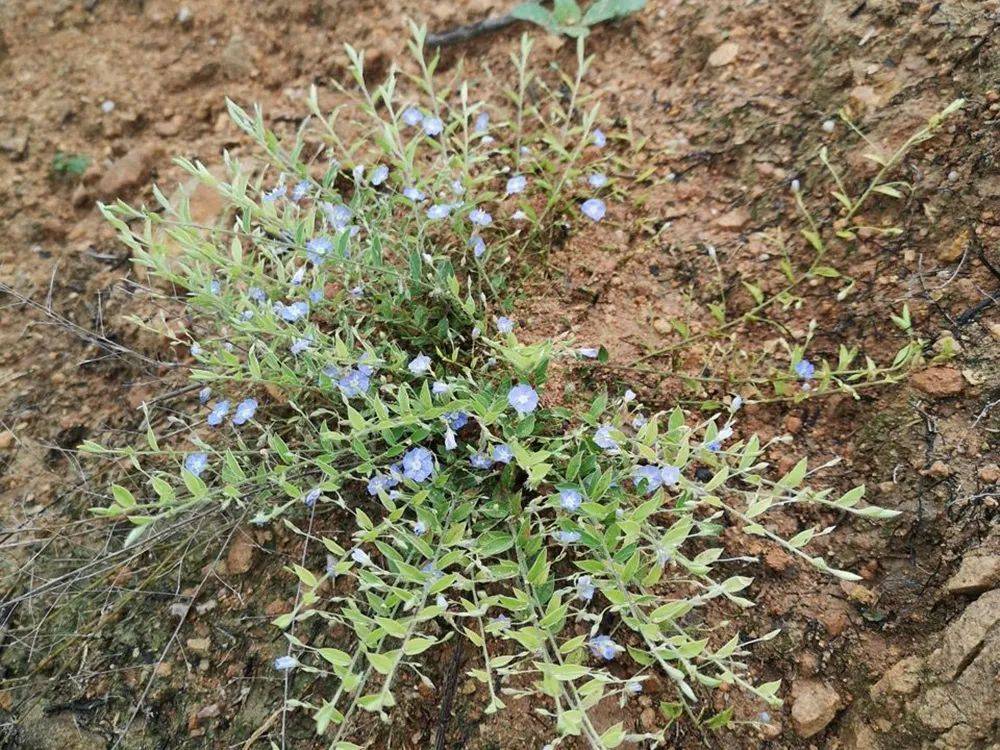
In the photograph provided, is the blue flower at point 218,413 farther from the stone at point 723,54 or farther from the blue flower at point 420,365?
the stone at point 723,54

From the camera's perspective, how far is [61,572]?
230 centimetres

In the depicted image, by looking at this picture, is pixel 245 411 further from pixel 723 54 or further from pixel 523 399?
pixel 723 54

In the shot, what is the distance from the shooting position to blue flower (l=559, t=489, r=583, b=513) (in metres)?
1.84

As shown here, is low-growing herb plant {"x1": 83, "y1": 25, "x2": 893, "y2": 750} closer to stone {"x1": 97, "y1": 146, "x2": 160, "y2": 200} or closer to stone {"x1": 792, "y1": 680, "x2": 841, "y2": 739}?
stone {"x1": 792, "y1": 680, "x2": 841, "y2": 739}

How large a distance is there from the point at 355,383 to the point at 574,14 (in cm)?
186

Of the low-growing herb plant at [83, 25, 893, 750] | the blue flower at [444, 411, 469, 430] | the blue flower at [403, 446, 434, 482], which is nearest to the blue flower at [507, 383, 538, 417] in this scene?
the low-growing herb plant at [83, 25, 893, 750]

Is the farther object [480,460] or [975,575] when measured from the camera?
[480,460]

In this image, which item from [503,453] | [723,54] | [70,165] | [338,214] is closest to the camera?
[503,453]

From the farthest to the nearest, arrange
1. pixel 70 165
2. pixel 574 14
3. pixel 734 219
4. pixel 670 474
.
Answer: pixel 70 165 < pixel 574 14 < pixel 734 219 < pixel 670 474

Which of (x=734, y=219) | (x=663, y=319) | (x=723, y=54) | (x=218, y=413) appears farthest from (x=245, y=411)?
(x=723, y=54)

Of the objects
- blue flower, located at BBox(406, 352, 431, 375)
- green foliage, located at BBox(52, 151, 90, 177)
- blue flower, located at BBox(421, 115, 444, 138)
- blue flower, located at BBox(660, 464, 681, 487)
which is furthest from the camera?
green foliage, located at BBox(52, 151, 90, 177)

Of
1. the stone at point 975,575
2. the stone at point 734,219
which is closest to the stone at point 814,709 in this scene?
the stone at point 975,575

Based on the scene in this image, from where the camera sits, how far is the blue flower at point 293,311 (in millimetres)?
2105

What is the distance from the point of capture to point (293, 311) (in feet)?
6.91
